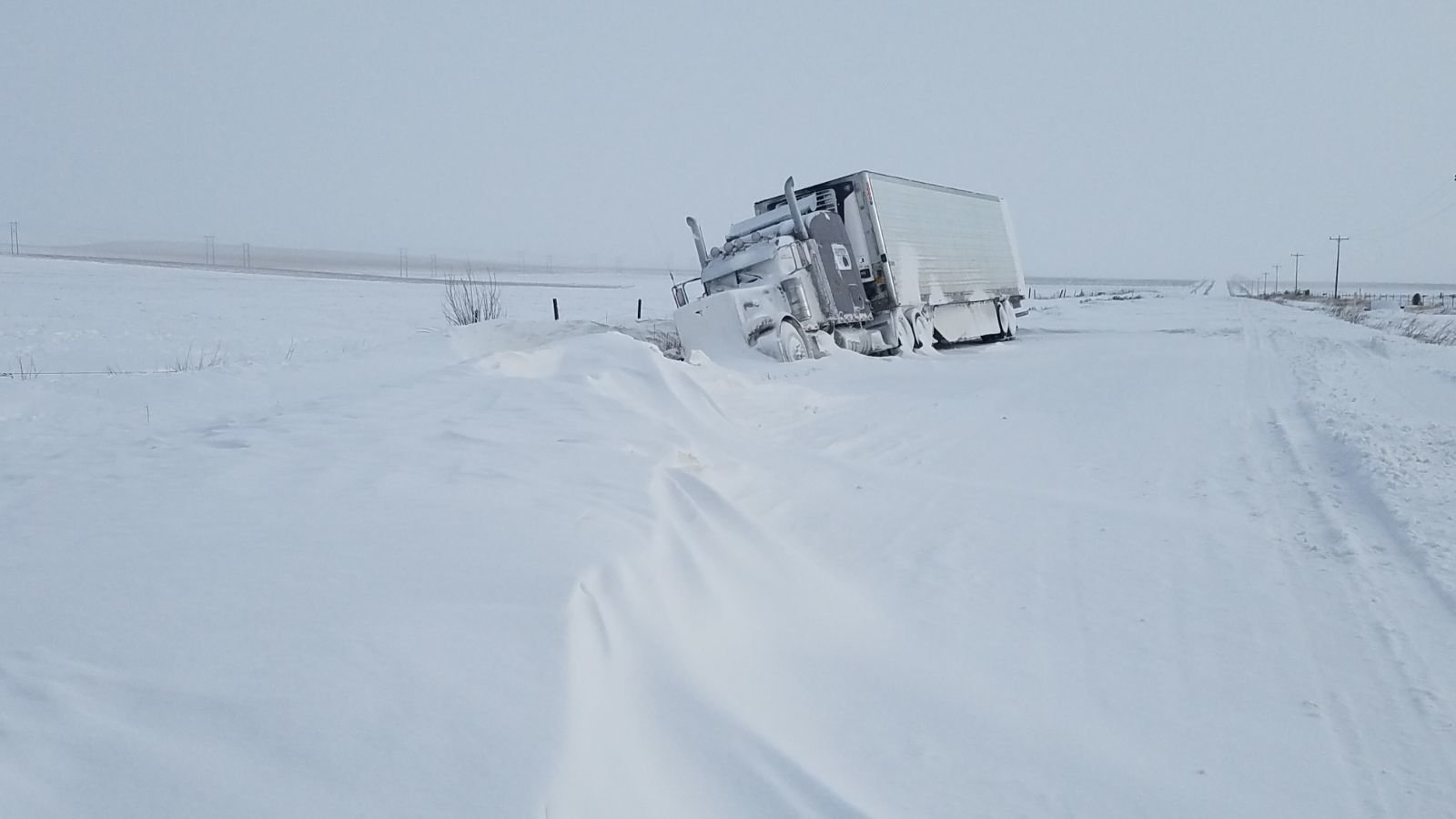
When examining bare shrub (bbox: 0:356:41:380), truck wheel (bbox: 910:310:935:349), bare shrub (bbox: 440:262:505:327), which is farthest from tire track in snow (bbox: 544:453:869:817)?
bare shrub (bbox: 440:262:505:327)

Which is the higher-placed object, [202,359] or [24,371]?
[24,371]

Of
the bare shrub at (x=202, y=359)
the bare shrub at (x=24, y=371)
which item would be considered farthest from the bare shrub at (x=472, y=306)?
the bare shrub at (x=24, y=371)

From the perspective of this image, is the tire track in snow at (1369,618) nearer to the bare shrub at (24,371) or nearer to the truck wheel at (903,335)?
the truck wheel at (903,335)

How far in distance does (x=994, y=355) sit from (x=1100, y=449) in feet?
34.9

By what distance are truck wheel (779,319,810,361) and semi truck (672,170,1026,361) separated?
0.07ft

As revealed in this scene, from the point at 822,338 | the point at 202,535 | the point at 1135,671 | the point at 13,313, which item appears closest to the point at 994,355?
the point at 822,338

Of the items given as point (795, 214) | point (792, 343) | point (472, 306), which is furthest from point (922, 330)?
point (472, 306)

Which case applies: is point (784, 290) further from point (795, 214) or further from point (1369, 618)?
point (1369, 618)

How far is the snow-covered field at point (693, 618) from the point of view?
2.21 meters

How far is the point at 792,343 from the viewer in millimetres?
14484

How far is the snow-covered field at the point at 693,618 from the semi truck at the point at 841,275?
7568mm

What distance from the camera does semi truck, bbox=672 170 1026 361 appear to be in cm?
1478

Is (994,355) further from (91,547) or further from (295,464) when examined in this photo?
(91,547)

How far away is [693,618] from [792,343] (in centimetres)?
1121
